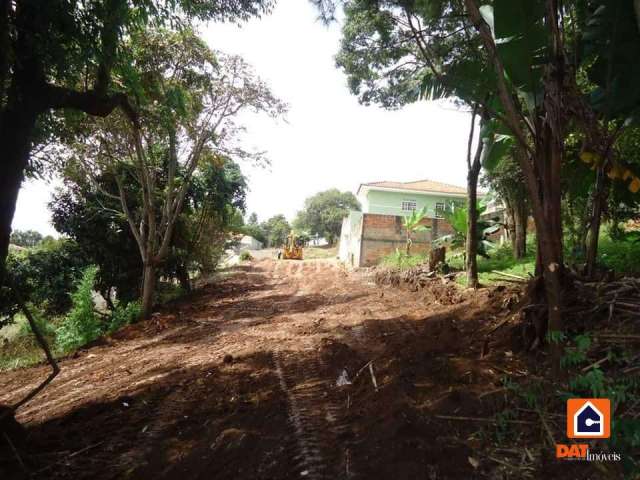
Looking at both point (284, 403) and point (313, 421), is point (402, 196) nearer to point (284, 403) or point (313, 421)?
point (284, 403)

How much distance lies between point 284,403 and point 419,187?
27658 mm

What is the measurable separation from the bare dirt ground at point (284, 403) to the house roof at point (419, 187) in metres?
22.9

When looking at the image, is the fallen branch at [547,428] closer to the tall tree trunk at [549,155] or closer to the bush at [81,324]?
the tall tree trunk at [549,155]

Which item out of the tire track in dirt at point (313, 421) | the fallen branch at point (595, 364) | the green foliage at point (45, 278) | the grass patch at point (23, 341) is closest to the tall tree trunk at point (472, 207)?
the tire track in dirt at point (313, 421)

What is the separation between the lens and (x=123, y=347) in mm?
6668

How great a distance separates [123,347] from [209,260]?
10.7 metres

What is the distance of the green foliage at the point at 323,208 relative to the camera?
50531 mm

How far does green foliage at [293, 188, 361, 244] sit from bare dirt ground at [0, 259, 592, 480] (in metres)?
44.1

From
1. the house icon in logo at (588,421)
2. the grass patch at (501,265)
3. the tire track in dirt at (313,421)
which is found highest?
the grass patch at (501,265)

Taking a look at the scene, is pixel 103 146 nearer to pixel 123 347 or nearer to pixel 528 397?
pixel 123 347

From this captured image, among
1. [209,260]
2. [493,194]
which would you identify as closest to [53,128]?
[493,194]

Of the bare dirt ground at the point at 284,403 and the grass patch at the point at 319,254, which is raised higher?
the grass patch at the point at 319,254

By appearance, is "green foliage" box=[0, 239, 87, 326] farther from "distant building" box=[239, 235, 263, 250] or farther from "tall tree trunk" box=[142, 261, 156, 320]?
"distant building" box=[239, 235, 263, 250]

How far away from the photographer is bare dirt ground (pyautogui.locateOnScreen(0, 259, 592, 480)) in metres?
2.40
